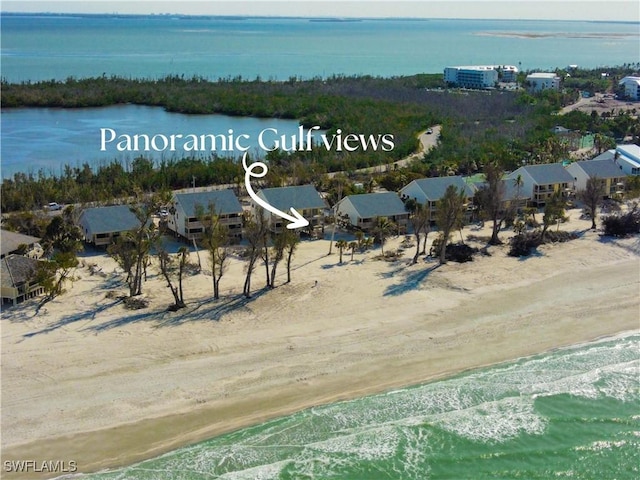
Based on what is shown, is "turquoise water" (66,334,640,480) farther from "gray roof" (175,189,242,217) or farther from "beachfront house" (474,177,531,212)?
"beachfront house" (474,177,531,212)

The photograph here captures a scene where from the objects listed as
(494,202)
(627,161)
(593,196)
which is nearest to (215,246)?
(494,202)

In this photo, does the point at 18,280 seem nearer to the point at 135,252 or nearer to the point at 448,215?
the point at 135,252

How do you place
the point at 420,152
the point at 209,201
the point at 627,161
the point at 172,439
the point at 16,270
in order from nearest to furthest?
the point at 172,439 → the point at 16,270 → the point at 209,201 → the point at 627,161 → the point at 420,152

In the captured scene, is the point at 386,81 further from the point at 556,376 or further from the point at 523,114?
the point at 556,376

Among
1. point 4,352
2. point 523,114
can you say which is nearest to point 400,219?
point 4,352

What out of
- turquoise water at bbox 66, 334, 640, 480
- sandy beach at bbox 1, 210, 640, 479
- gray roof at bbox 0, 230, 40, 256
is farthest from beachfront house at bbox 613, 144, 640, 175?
gray roof at bbox 0, 230, 40, 256

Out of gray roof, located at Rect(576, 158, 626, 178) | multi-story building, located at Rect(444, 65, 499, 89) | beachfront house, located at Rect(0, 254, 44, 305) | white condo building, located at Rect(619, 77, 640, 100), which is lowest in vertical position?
beachfront house, located at Rect(0, 254, 44, 305)

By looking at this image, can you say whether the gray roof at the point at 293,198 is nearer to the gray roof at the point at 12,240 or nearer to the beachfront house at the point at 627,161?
the gray roof at the point at 12,240
